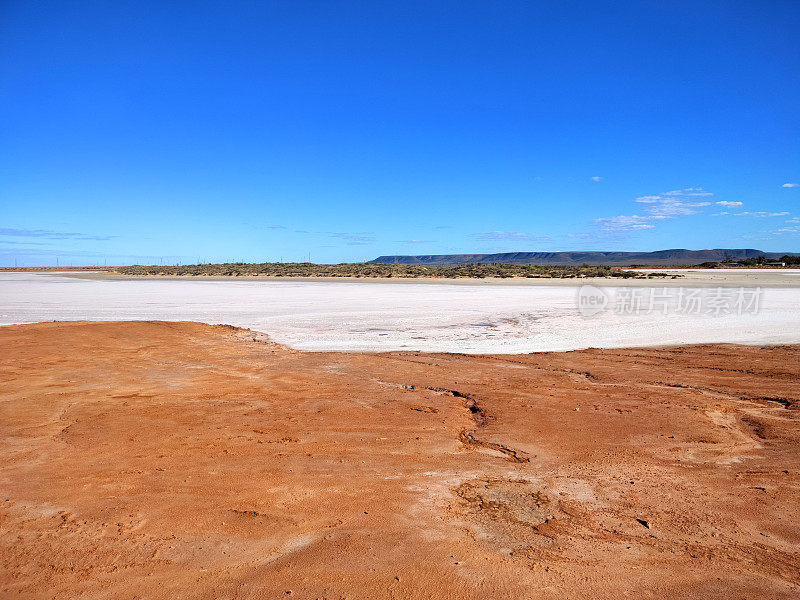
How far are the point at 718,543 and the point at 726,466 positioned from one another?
1.84 m

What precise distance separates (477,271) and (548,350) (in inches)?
2161

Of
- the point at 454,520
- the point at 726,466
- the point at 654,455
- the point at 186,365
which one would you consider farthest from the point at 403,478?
the point at 186,365

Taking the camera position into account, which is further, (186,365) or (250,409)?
(186,365)

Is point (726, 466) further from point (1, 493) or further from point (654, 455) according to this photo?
point (1, 493)

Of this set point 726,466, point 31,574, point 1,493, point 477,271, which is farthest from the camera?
point 477,271

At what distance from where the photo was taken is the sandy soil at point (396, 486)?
352cm

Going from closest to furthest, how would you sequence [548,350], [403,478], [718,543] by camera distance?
1. [718,543]
2. [403,478]
3. [548,350]

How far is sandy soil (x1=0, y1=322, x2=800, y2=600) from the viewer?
352cm

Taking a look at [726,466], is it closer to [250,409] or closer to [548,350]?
[250,409]

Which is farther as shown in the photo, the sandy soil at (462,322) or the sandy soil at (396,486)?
the sandy soil at (462,322)

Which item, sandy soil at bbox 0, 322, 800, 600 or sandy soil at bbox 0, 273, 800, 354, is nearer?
sandy soil at bbox 0, 322, 800, 600

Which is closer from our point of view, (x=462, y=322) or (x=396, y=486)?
(x=396, y=486)

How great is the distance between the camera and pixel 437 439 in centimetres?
630

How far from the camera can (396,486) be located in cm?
493
